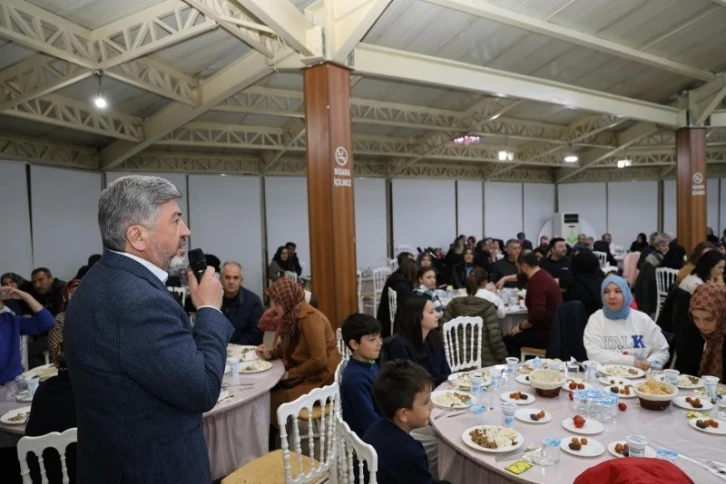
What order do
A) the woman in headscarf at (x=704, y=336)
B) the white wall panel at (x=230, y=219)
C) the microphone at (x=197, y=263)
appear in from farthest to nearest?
the white wall panel at (x=230, y=219) < the woman in headscarf at (x=704, y=336) < the microphone at (x=197, y=263)

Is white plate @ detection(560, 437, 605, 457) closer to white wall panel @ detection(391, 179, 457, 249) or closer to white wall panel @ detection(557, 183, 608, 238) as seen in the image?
white wall panel @ detection(391, 179, 457, 249)

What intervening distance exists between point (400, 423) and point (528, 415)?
2.41 feet

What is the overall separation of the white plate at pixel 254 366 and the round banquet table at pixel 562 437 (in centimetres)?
147

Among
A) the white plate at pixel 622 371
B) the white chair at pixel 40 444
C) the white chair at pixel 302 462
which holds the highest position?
the white chair at pixel 40 444

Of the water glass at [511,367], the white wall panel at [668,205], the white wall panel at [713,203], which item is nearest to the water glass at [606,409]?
the water glass at [511,367]

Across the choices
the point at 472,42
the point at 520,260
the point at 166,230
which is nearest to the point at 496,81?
the point at 472,42

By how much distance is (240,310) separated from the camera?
4.55m

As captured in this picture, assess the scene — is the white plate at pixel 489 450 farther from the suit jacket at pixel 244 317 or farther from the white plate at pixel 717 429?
the suit jacket at pixel 244 317

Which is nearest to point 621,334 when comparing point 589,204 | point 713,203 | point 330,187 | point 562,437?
point 562,437

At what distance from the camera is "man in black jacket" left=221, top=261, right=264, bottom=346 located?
447 cm

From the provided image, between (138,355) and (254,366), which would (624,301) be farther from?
(138,355)

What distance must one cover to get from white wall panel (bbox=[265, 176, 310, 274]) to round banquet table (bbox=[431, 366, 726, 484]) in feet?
29.3

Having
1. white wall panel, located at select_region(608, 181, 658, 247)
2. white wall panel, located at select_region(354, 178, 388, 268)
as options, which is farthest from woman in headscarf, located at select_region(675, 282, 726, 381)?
white wall panel, located at select_region(608, 181, 658, 247)

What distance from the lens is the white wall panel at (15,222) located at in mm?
7035
